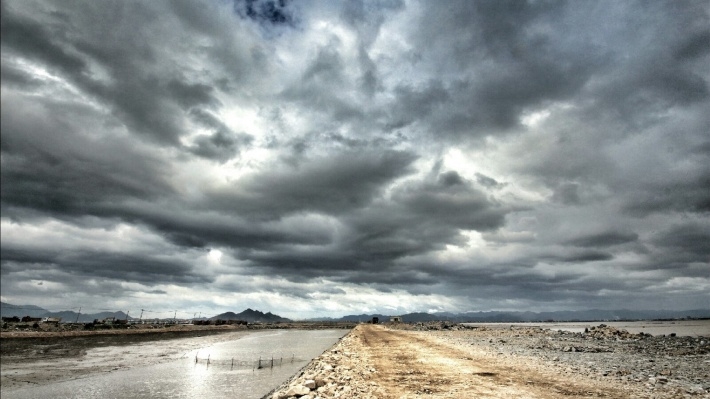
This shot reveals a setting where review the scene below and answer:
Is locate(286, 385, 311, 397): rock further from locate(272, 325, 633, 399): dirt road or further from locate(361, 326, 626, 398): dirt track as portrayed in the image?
locate(361, 326, 626, 398): dirt track

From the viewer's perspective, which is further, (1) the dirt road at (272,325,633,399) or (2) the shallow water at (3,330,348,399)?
(2) the shallow water at (3,330,348,399)

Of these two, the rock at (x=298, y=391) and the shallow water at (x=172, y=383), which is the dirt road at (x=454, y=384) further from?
the shallow water at (x=172, y=383)

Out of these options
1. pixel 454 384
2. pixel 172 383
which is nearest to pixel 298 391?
pixel 454 384

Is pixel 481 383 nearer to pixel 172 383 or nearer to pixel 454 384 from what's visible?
pixel 454 384

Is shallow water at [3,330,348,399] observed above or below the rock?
below

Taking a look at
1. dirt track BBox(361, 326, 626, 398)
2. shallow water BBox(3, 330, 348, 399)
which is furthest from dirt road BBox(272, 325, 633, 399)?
shallow water BBox(3, 330, 348, 399)

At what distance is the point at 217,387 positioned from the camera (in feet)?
92.9

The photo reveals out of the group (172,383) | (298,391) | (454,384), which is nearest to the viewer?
(298,391)

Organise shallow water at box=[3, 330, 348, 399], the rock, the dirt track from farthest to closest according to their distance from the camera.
Result: 1. shallow water at box=[3, 330, 348, 399]
2. the rock
3. the dirt track

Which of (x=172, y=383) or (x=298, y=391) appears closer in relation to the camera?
(x=298, y=391)

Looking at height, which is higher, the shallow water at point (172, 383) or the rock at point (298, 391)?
the rock at point (298, 391)

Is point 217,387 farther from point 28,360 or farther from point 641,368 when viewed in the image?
point 28,360

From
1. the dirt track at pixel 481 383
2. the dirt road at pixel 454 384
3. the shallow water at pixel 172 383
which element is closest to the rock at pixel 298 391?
the dirt road at pixel 454 384

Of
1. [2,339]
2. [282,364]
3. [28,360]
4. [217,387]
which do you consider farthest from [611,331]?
[2,339]
